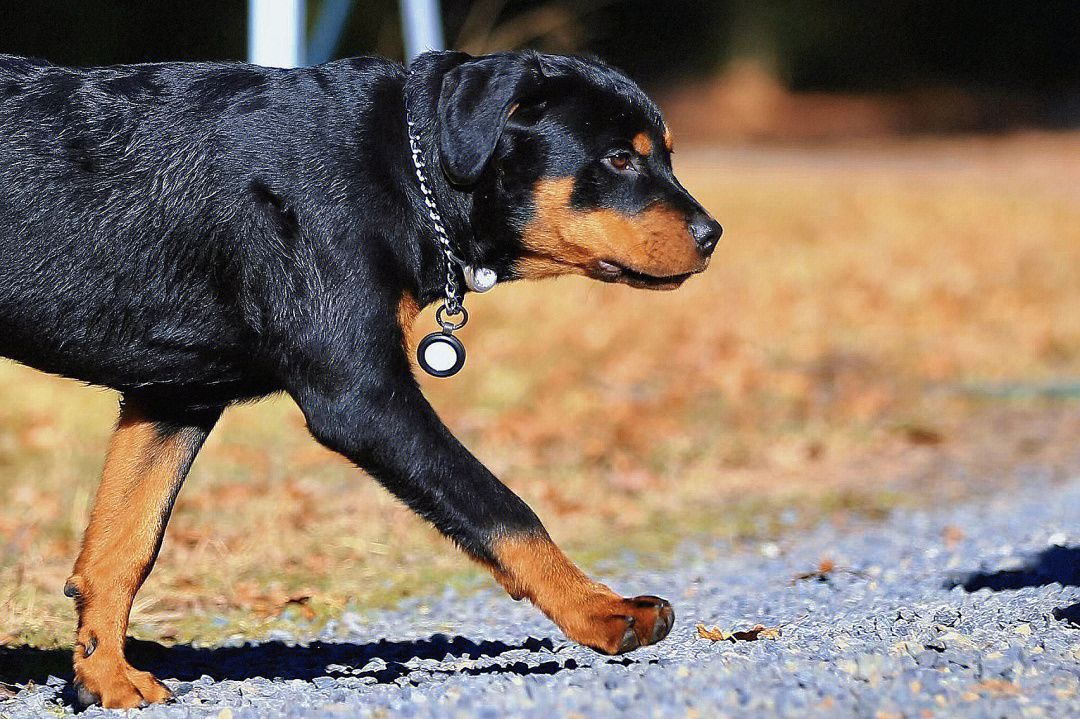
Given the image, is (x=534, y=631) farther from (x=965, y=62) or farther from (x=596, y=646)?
(x=965, y=62)

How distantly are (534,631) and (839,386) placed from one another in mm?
5226

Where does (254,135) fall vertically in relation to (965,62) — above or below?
below

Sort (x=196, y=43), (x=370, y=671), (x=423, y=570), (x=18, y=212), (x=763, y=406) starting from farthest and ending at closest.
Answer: (x=196, y=43) → (x=763, y=406) → (x=423, y=570) → (x=370, y=671) → (x=18, y=212)

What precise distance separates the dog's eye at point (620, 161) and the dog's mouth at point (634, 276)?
29 centimetres

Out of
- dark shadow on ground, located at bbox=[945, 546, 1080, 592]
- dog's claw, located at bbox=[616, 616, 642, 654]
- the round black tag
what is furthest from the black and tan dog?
dark shadow on ground, located at bbox=[945, 546, 1080, 592]

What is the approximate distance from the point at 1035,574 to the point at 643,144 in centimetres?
208

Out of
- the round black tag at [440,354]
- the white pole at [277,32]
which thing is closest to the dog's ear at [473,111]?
the round black tag at [440,354]

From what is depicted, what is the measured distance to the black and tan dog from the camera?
3.88m

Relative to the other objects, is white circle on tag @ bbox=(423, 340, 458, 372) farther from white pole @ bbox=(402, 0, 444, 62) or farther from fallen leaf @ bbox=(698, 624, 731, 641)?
white pole @ bbox=(402, 0, 444, 62)

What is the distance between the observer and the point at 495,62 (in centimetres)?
431

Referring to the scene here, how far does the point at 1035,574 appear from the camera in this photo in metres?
5.07

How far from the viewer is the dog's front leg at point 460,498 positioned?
12.3 feet

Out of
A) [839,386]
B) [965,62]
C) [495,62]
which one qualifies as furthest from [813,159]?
[495,62]

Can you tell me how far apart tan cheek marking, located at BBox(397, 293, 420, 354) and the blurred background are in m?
1.67
